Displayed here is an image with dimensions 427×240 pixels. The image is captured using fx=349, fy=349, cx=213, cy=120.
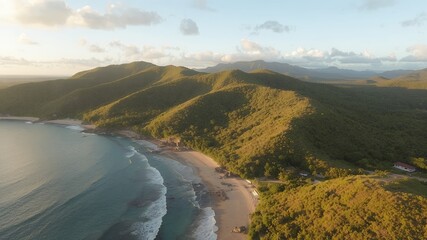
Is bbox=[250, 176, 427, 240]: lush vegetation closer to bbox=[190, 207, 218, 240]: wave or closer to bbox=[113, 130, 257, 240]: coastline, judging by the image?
bbox=[113, 130, 257, 240]: coastline

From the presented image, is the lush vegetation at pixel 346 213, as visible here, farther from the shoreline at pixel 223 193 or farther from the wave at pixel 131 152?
the wave at pixel 131 152

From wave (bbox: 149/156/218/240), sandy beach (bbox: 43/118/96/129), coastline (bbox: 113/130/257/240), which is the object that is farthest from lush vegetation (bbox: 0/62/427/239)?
wave (bbox: 149/156/218/240)

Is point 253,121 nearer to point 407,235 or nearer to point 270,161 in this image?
point 270,161

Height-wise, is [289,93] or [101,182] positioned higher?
[289,93]

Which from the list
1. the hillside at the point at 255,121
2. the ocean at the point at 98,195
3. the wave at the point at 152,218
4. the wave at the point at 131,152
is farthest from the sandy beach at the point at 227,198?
the wave at the point at 131,152

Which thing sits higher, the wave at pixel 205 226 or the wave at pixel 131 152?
the wave at pixel 205 226

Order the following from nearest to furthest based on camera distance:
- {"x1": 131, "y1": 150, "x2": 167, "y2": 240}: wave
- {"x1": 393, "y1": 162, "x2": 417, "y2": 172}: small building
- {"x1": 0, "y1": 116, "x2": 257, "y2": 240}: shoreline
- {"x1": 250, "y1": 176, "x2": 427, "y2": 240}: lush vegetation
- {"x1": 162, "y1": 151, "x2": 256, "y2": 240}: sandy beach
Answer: {"x1": 250, "y1": 176, "x2": 427, "y2": 240}: lush vegetation, {"x1": 131, "y1": 150, "x2": 167, "y2": 240}: wave, {"x1": 162, "y1": 151, "x2": 256, "y2": 240}: sandy beach, {"x1": 0, "y1": 116, "x2": 257, "y2": 240}: shoreline, {"x1": 393, "y1": 162, "x2": 417, "y2": 172}: small building

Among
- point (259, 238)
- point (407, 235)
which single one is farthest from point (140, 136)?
point (407, 235)
